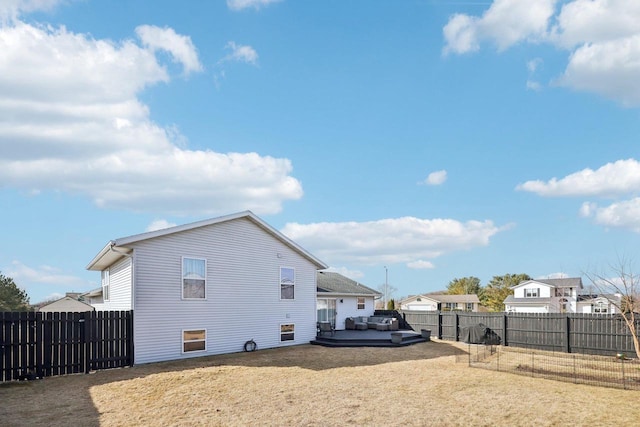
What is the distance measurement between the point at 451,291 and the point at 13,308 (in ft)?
192

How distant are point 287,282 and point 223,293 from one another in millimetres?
3534

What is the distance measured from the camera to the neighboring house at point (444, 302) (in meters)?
59.9

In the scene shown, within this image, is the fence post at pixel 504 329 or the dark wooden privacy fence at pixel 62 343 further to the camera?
the fence post at pixel 504 329

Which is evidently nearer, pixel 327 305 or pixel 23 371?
pixel 23 371

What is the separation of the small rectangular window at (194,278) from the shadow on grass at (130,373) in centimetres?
222

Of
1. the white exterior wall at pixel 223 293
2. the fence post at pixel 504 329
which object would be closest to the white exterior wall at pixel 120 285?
the white exterior wall at pixel 223 293

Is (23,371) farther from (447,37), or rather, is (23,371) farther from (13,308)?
(13,308)

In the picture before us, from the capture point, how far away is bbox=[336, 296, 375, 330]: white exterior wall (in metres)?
25.8

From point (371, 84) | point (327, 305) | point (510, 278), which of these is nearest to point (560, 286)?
point (510, 278)

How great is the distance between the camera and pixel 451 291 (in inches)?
2840

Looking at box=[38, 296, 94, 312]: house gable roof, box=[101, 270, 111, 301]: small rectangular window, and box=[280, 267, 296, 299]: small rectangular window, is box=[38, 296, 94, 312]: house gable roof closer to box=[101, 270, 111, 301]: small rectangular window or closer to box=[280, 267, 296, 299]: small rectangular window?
box=[101, 270, 111, 301]: small rectangular window

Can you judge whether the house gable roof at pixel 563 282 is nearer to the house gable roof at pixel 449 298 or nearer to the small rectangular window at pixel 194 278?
the house gable roof at pixel 449 298

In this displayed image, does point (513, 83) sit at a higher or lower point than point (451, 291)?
higher

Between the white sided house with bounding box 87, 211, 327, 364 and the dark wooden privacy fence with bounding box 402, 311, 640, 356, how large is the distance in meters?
8.11
